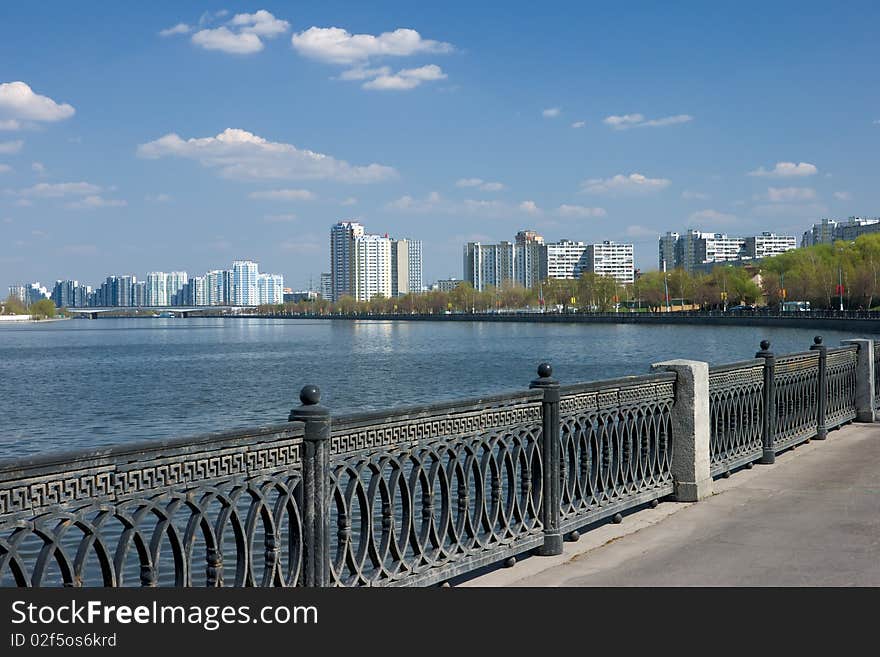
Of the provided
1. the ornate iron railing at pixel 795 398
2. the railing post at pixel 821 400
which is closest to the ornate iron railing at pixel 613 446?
the ornate iron railing at pixel 795 398

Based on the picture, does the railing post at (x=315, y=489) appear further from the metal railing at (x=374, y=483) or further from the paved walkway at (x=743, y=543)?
the paved walkway at (x=743, y=543)

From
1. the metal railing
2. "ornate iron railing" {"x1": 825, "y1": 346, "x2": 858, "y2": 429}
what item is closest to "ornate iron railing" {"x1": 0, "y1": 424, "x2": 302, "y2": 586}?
the metal railing

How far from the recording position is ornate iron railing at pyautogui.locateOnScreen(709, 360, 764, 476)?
9.79 m

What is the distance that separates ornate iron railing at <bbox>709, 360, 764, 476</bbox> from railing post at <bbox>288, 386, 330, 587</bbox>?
5454 millimetres

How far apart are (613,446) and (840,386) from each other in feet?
25.0

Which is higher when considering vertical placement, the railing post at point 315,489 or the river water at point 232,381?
the railing post at point 315,489

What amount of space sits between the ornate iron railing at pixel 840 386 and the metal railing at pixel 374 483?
150 inches

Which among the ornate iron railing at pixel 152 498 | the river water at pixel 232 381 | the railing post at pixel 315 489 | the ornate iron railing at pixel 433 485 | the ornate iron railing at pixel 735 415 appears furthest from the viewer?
the river water at pixel 232 381

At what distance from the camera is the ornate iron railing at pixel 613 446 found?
7.43 metres

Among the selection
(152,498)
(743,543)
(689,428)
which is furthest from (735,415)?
(152,498)

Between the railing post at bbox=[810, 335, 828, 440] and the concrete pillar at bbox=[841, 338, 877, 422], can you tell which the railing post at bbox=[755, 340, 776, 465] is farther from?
the concrete pillar at bbox=[841, 338, 877, 422]

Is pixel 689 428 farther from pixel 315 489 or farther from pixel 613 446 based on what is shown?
pixel 315 489
